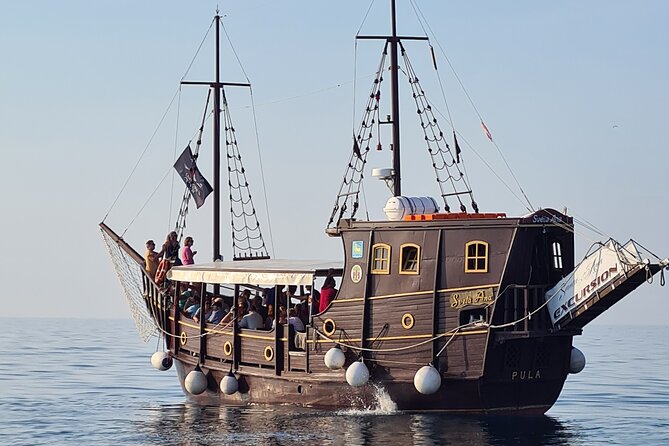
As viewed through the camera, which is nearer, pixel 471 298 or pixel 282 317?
pixel 471 298

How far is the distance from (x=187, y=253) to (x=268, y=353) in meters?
6.42

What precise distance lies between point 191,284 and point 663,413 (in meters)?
12.0

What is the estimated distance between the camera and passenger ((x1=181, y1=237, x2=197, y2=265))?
34.4m

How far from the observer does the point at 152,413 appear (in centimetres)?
2989

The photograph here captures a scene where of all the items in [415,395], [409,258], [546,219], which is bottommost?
[415,395]

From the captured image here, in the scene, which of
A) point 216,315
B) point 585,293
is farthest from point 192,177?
point 585,293

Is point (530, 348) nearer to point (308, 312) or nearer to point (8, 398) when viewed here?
point (308, 312)

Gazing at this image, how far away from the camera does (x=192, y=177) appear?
123ft

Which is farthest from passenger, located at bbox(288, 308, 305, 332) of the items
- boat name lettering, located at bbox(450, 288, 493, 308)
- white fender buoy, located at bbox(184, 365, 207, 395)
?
boat name lettering, located at bbox(450, 288, 493, 308)

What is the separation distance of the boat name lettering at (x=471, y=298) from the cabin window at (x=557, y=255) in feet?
5.65

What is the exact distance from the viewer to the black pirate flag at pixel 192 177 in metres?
37.3

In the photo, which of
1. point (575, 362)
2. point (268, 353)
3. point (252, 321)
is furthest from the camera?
point (252, 321)

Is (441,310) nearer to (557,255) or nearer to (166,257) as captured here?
(557,255)

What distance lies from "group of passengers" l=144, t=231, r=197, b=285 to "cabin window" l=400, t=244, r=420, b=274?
9.38 meters
